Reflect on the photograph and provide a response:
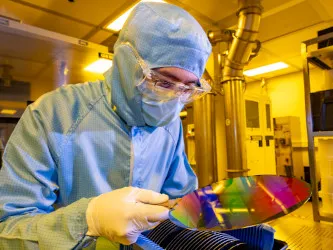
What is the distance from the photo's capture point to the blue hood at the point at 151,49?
63cm

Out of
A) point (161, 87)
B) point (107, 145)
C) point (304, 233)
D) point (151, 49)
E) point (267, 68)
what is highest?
point (267, 68)

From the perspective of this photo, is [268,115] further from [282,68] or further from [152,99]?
[152,99]

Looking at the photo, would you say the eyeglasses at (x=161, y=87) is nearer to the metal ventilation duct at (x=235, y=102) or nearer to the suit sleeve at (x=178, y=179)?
the suit sleeve at (x=178, y=179)

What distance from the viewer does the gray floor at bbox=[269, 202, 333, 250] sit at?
3.71 ft

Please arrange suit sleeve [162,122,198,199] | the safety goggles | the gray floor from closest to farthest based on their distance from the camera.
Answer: the safety goggles → suit sleeve [162,122,198,199] → the gray floor

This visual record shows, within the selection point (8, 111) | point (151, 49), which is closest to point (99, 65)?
point (8, 111)

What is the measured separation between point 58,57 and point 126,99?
1077mm

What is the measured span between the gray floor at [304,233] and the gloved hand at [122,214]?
854 millimetres

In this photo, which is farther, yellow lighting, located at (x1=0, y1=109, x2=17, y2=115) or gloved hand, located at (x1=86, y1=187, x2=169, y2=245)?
yellow lighting, located at (x1=0, y1=109, x2=17, y2=115)

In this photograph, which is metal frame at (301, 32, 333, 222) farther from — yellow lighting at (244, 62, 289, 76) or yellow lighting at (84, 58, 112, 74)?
yellow lighting at (244, 62, 289, 76)

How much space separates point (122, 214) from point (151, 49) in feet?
1.40

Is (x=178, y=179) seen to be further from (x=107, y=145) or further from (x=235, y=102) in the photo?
(x=235, y=102)

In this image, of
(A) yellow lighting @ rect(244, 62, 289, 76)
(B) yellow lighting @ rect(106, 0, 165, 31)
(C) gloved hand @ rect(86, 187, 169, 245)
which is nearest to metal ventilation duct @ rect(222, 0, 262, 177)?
(B) yellow lighting @ rect(106, 0, 165, 31)

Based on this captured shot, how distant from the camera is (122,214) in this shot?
521 millimetres
